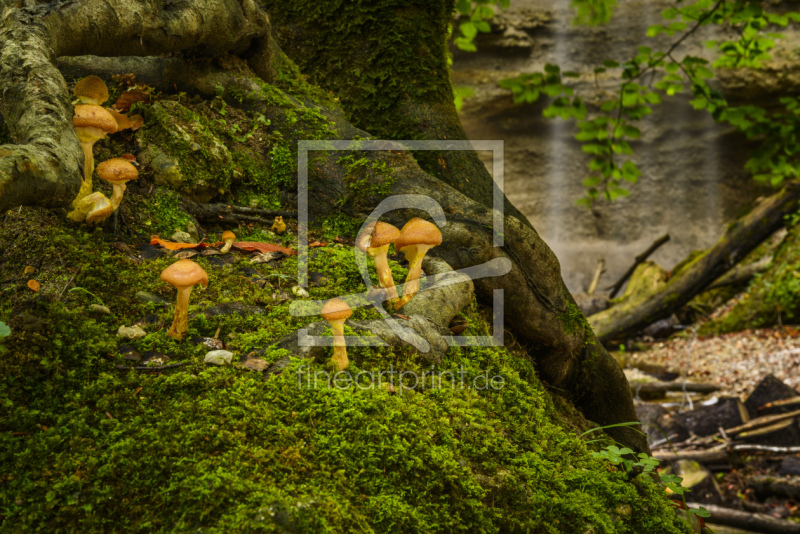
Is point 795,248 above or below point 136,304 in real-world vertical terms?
below

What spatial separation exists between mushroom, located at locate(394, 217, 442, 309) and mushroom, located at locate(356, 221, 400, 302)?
49 mm

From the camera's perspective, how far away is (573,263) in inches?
617

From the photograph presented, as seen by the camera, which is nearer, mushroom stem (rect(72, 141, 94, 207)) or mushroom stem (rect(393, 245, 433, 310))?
mushroom stem (rect(72, 141, 94, 207))

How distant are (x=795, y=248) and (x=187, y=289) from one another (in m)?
11.6

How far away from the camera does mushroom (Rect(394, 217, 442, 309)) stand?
103 inches

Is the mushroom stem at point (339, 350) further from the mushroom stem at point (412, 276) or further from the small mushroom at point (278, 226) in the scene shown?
the small mushroom at point (278, 226)

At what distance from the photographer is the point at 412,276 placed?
9.20 ft

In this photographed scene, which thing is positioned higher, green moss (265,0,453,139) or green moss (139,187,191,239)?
green moss (265,0,453,139)

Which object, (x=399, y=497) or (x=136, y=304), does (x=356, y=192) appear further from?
(x=399, y=497)

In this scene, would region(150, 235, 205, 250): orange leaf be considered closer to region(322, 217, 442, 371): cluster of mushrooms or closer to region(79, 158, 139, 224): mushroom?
region(79, 158, 139, 224): mushroom

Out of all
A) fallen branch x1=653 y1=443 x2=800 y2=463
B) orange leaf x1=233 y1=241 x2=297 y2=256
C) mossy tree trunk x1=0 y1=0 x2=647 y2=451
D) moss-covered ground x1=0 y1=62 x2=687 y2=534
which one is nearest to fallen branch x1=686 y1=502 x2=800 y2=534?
fallen branch x1=653 y1=443 x2=800 y2=463

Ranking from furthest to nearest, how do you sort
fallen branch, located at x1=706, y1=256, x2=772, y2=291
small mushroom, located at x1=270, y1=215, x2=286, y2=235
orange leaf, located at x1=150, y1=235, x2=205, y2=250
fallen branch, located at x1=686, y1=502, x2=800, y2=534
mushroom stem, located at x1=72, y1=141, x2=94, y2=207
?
1. fallen branch, located at x1=706, y1=256, x2=772, y2=291
2. fallen branch, located at x1=686, y1=502, x2=800, y2=534
3. small mushroom, located at x1=270, y1=215, x2=286, y2=235
4. orange leaf, located at x1=150, y1=235, x2=205, y2=250
5. mushroom stem, located at x1=72, y1=141, x2=94, y2=207

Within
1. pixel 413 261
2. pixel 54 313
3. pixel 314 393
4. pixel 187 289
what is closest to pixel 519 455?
pixel 314 393

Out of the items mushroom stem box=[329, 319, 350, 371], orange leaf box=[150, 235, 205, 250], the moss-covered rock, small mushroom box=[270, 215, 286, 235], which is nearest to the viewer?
mushroom stem box=[329, 319, 350, 371]
